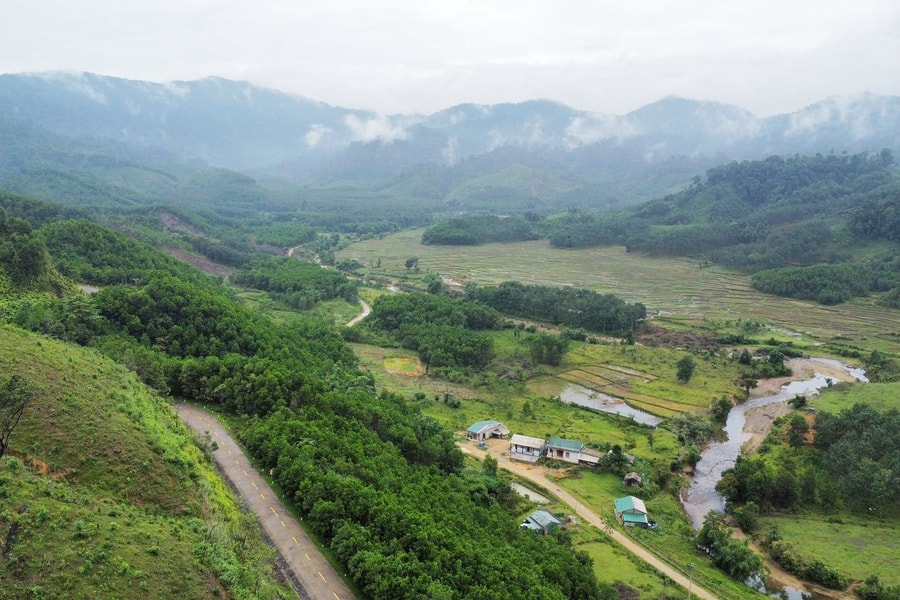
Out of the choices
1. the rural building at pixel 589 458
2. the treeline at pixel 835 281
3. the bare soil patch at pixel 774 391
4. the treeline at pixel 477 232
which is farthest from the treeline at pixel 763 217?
the rural building at pixel 589 458

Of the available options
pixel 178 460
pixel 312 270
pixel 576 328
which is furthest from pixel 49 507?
pixel 312 270

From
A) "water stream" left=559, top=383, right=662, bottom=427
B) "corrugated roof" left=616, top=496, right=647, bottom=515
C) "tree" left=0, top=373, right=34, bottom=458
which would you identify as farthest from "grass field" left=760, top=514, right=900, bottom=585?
"tree" left=0, top=373, right=34, bottom=458

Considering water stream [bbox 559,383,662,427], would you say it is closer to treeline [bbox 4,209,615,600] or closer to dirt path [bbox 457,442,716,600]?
dirt path [bbox 457,442,716,600]

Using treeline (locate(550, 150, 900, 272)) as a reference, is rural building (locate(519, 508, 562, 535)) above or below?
below

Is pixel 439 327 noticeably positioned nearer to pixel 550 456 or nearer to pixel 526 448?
pixel 526 448

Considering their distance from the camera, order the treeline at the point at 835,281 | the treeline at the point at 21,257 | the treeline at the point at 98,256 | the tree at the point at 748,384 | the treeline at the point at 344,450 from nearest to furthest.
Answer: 1. the treeline at the point at 344,450
2. the treeline at the point at 21,257
3. the tree at the point at 748,384
4. the treeline at the point at 98,256
5. the treeline at the point at 835,281

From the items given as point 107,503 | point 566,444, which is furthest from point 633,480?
point 107,503

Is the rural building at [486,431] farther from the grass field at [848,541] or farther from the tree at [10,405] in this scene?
the tree at [10,405]
